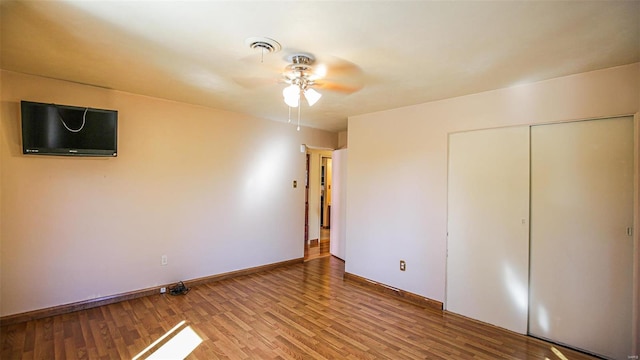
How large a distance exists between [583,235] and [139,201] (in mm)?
4520

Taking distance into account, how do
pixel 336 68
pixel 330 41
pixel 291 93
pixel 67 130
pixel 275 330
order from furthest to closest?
pixel 67 130, pixel 275 330, pixel 336 68, pixel 291 93, pixel 330 41

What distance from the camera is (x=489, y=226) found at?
→ 118 inches

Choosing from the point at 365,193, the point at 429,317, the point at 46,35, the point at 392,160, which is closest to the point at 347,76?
the point at 392,160

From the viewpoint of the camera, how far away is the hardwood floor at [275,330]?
2.40 meters

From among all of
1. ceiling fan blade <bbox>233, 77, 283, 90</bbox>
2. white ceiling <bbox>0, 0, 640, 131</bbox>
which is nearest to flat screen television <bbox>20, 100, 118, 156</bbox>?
white ceiling <bbox>0, 0, 640, 131</bbox>

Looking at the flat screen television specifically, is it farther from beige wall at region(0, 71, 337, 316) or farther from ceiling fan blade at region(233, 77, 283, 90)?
ceiling fan blade at region(233, 77, 283, 90)

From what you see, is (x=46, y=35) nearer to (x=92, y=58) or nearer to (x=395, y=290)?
(x=92, y=58)

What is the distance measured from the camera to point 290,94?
2.24 meters

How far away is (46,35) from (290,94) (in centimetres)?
Result: 169

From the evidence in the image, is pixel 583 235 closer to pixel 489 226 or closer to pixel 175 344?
pixel 489 226

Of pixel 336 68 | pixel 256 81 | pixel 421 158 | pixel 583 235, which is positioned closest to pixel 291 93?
pixel 336 68

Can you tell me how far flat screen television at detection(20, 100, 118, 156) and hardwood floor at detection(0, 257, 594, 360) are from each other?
66.6 inches

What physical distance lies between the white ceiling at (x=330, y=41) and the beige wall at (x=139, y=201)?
25.0 inches

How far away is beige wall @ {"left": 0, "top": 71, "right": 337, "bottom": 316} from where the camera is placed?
9.15ft
